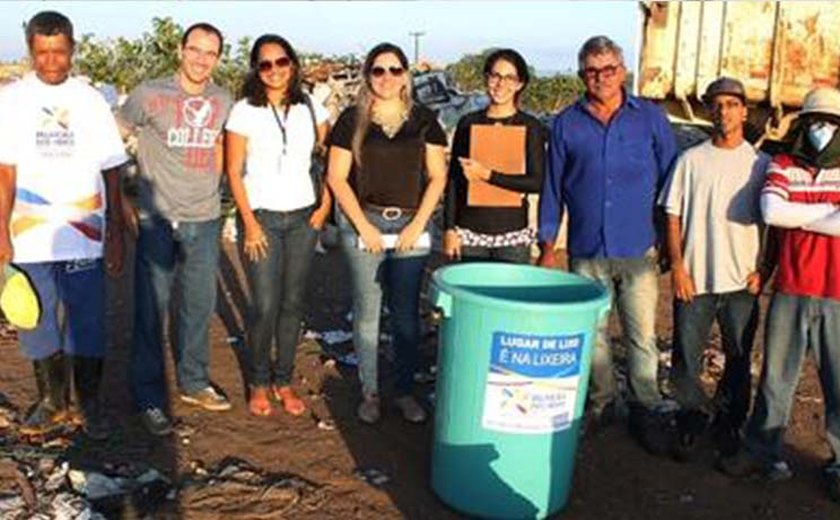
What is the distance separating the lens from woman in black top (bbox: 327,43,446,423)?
4523mm

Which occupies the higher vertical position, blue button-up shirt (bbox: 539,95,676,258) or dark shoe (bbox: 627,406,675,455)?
blue button-up shirt (bbox: 539,95,676,258)

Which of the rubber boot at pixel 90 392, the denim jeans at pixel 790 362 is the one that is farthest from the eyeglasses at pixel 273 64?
the denim jeans at pixel 790 362

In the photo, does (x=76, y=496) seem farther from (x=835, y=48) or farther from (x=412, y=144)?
(x=835, y=48)

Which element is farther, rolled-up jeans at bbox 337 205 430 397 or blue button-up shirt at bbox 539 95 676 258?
rolled-up jeans at bbox 337 205 430 397

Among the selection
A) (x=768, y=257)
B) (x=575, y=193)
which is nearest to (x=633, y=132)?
(x=575, y=193)

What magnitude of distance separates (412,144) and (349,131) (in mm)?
294

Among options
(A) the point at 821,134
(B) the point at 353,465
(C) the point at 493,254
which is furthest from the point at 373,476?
(A) the point at 821,134

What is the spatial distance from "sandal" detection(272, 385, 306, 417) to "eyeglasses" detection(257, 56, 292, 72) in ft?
5.50

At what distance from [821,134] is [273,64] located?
2.38 meters

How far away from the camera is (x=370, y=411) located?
499 cm

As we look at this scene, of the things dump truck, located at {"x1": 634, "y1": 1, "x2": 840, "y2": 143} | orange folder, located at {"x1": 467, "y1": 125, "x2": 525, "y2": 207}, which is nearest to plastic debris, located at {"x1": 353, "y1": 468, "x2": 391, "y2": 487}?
orange folder, located at {"x1": 467, "y1": 125, "x2": 525, "y2": 207}

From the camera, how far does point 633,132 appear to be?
14.7 ft

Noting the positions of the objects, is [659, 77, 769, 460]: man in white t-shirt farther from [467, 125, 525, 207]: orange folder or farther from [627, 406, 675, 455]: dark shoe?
[467, 125, 525, 207]: orange folder

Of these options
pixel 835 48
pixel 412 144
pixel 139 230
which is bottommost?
pixel 139 230
